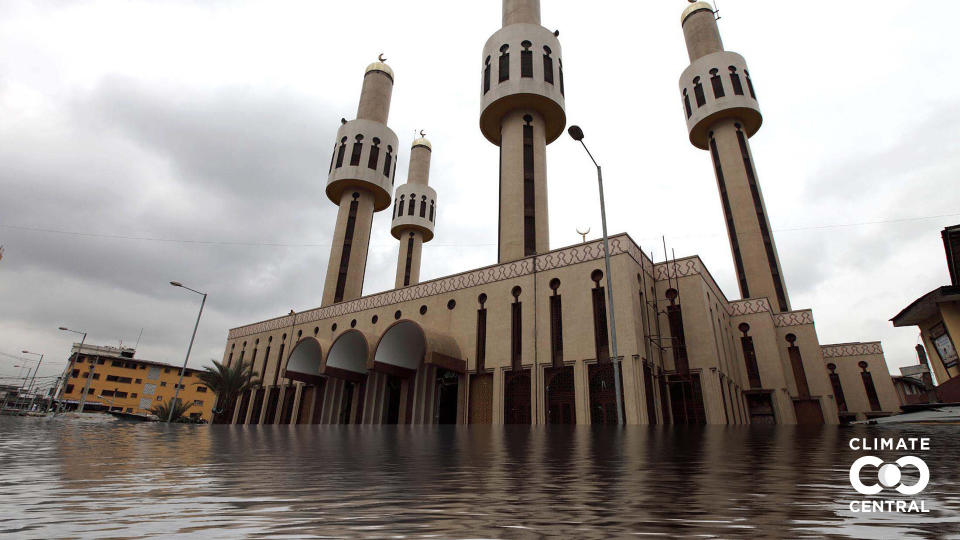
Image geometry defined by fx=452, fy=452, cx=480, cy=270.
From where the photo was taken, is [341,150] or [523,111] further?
[341,150]

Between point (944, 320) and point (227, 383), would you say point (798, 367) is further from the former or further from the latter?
point (227, 383)

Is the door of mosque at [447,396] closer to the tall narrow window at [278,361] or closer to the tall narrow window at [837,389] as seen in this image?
the tall narrow window at [278,361]

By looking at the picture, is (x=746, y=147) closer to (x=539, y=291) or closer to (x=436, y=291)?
(x=539, y=291)

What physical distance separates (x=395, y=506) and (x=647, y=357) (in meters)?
19.3

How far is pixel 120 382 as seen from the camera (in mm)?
62531

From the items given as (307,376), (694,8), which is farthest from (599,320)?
(694,8)

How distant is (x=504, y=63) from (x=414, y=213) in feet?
61.3

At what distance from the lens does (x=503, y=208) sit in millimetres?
25516

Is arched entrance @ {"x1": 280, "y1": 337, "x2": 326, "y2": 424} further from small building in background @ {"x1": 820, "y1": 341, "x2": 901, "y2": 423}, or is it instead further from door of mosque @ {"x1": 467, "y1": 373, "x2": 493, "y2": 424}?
small building in background @ {"x1": 820, "y1": 341, "x2": 901, "y2": 423}

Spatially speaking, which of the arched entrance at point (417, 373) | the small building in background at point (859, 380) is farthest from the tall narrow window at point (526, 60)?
the small building in background at point (859, 380)

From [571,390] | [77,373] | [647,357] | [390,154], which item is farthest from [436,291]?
[77,373]

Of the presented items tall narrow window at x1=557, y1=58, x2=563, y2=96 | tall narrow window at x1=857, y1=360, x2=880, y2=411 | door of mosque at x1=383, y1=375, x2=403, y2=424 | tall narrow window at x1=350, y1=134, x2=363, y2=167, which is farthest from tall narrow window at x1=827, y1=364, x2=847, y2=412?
tall narrow window at x1=350, y1=134, x2=363, y2=167

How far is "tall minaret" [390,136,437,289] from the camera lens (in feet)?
143

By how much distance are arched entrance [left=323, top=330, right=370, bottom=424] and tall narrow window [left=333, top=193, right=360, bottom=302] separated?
781 cm
